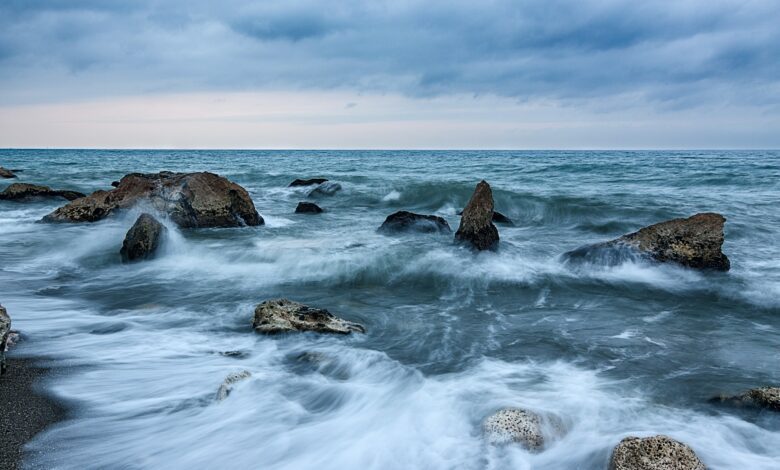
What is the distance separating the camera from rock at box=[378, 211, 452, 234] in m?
12.9

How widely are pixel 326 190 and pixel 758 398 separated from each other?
823 inches

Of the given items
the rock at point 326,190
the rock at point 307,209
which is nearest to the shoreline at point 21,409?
the rock at point 307,209

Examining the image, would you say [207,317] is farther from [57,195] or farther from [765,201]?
[765,201]

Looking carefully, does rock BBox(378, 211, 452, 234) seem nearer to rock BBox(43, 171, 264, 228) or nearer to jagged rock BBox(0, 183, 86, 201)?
rock BBox(43, 171, 264, 228)

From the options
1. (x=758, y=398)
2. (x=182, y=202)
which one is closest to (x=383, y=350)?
(x=758, y=398)

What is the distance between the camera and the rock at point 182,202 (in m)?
13.0

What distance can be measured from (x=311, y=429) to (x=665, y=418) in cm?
277

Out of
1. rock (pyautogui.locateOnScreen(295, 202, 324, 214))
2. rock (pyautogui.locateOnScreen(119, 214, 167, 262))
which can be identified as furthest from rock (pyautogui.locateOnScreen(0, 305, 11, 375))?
rock (pyautogui.locateOnScreen(295, 202, 324, 214))

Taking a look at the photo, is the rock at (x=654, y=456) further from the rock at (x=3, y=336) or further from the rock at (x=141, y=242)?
the rock at (x=141, y=242)

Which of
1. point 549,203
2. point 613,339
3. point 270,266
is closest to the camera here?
point 613,339

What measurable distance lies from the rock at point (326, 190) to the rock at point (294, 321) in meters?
17.5

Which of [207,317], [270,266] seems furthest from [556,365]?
[270,266]

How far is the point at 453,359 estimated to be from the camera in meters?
5.77

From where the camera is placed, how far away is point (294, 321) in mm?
6105
